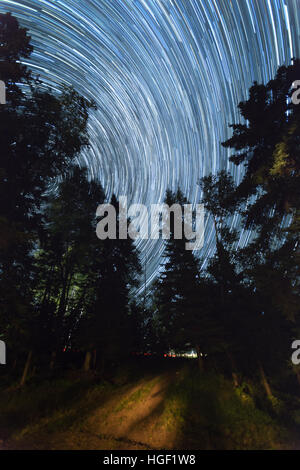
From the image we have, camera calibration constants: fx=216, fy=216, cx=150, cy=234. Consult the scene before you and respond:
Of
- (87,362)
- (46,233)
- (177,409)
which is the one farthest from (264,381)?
(46,233)

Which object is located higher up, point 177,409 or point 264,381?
point 264,381

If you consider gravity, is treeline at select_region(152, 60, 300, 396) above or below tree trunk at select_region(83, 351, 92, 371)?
above

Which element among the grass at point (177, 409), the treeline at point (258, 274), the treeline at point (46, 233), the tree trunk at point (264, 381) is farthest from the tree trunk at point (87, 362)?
the tree trunk at point (264, 381)

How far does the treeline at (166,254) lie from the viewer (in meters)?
9.68

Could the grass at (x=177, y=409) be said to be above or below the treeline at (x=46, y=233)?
below

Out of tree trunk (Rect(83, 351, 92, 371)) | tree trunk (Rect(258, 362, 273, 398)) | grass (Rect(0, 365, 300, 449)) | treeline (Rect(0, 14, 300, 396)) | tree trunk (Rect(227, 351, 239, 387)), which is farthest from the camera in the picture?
tree trunk (Rect(83, 351, 92, 371))

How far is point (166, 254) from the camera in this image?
1773 centimetres

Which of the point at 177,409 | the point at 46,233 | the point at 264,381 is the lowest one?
the point at 177,409

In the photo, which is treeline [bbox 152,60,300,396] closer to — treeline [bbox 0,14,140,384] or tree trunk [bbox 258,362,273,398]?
tree trunk [bbox 258,362,273,398]

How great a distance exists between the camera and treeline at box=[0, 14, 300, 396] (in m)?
9.68

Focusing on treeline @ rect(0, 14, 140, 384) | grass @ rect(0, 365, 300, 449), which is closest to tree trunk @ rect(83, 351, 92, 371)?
treeline @ rect(0, 14, 140, 384)

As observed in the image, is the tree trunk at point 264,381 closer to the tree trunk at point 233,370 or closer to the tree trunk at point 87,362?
the tree trunk at point 233,370

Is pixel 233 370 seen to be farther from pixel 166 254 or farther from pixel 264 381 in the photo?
pixel 166 254
